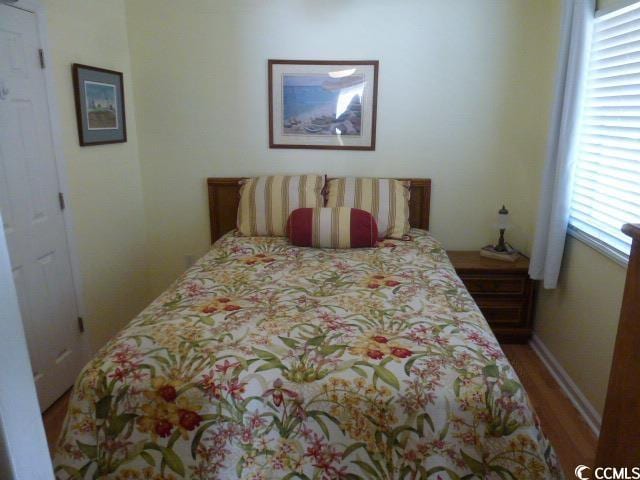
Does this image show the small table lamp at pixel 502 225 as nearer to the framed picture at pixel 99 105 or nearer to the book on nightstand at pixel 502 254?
the book on nightstand at pixel 502 254

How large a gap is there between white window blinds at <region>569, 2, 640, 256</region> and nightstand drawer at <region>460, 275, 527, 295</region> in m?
0.54

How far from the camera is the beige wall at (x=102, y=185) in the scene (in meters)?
2.42

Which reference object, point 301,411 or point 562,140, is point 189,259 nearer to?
point 301,411

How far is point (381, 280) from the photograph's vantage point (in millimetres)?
2189

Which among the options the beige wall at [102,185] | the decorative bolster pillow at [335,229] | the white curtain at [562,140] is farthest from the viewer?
the decorative bolster pillow at [335,229]

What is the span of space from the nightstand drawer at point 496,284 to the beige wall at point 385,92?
0.36m

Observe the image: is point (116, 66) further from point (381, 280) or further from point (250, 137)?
point (381, 280)

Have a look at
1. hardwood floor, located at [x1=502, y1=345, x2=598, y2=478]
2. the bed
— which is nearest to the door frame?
the bed

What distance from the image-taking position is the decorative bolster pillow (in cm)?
270

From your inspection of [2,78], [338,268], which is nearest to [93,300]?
[2,78]

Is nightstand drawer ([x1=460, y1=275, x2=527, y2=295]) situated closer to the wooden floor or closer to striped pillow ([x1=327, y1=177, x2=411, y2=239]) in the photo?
the wooden floor

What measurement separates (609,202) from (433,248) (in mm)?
927

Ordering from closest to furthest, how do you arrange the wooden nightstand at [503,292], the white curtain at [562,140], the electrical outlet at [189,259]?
1. the white curtain at [562,140]
2. the wooden nightstand at [503,292]
3. the electrical outlet at [189,259]

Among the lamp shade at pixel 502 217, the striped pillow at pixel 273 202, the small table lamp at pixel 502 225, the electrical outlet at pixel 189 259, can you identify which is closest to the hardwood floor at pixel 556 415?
the small table lamp at pixel 502 225
